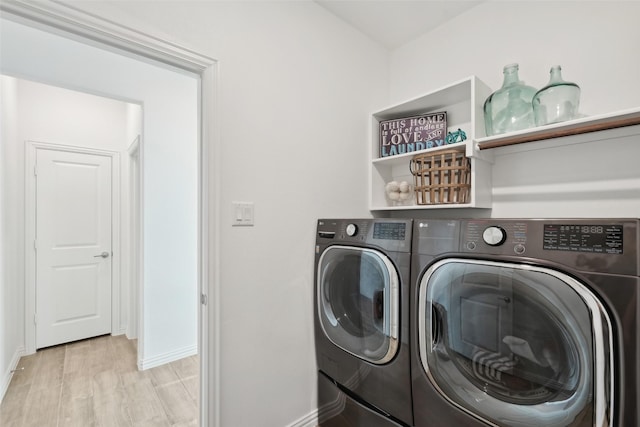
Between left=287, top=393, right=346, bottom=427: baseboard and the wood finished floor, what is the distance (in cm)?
72

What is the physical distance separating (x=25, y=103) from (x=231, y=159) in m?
2.94

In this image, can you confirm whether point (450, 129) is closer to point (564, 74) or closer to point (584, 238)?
point (564, 74)

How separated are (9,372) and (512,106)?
392 centimetres

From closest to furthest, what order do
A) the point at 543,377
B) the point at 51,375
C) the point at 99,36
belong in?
the point at 543,377 < the point at 99,36 < the point at 51,375

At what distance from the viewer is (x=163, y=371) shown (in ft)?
8.02

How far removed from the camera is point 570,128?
1195 millimetres

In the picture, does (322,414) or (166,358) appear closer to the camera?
(322,414)

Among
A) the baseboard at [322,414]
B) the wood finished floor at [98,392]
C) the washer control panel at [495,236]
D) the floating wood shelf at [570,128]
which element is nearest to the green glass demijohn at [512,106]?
the floating wood shelf at [570,128]

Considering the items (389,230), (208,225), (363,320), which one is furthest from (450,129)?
(208,225)

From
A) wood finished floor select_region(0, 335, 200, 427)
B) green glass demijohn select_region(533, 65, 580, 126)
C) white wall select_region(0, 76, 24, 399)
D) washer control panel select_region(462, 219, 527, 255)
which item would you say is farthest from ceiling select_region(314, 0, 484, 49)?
wood finished floor select_region(0, 335, 200, 427)

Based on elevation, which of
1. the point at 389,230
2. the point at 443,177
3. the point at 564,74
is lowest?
the point at 389,230

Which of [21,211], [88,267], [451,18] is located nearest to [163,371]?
[88,267]

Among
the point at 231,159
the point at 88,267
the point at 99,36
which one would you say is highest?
the point at 99,36

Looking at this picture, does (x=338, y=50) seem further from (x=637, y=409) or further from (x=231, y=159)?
(x=637, y=409)
